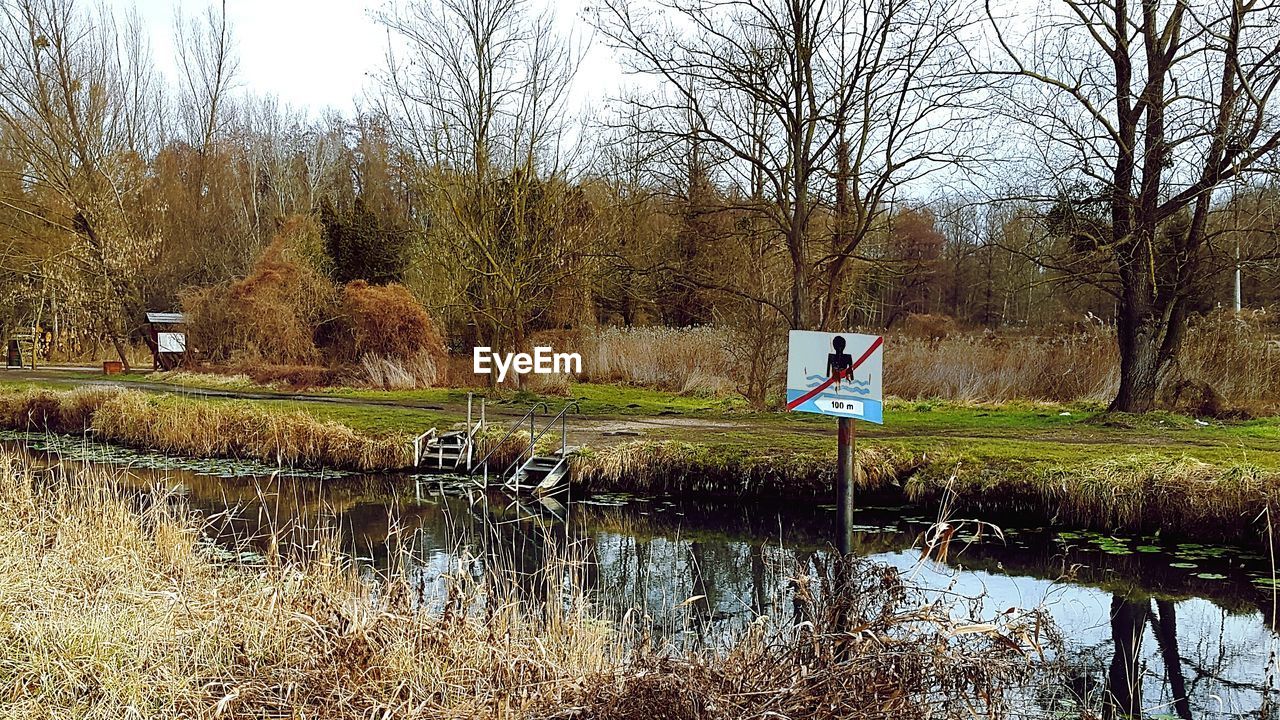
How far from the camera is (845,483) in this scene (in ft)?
15.3

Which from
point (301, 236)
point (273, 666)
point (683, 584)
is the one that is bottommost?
point (683, 584)

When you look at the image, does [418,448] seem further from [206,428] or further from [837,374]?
[837,374]

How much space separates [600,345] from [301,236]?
8599 mm

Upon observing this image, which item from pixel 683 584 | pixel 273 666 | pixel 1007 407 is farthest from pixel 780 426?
pixel 273 666

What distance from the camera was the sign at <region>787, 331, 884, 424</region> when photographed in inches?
163

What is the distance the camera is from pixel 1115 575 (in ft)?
25.4

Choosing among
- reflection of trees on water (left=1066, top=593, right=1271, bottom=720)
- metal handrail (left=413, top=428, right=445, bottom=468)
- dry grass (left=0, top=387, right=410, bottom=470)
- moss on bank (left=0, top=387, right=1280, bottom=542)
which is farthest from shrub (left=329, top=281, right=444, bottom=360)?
reflection of trees on water (left=1066, top=593, right=1271, bottom=720)

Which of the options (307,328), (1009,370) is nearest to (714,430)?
(1009,370)

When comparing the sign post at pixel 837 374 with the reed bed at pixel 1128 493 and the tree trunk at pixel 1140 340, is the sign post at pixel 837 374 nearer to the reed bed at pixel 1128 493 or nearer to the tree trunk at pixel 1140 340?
the reed bed at pixel 1128 493

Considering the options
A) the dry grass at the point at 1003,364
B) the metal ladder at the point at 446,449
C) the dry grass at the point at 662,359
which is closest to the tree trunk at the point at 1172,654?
the dry grass at the point at 1003,364

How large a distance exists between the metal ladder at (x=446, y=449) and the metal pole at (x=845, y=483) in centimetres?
788

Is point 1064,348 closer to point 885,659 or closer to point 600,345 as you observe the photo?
point 600,345

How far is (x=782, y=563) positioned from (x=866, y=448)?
18.4 ft

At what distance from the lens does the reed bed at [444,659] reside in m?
3.67
